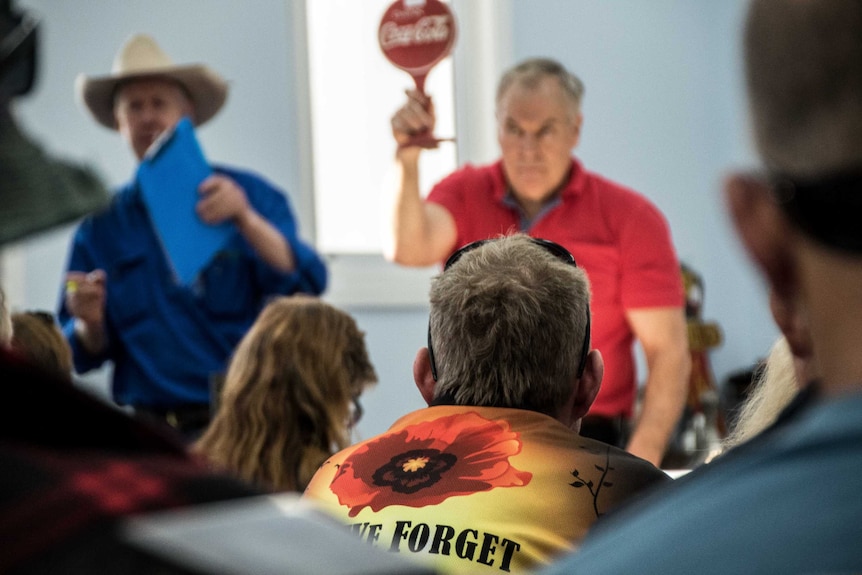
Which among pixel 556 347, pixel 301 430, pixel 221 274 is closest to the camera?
pixel 556 347

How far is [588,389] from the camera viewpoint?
67.6 inches

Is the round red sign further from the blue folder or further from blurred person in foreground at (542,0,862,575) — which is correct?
blurred person in foreground at (542,0,862,575)

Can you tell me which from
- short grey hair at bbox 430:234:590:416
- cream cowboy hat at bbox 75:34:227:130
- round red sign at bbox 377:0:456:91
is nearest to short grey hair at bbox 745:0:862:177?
short grey hair at bbox 430:234:590:416

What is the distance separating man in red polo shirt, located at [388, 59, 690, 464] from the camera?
2805 millimetres

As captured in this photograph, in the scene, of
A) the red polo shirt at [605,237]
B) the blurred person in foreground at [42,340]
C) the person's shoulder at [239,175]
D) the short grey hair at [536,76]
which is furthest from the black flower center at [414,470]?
the person's shoulder at [239,175]

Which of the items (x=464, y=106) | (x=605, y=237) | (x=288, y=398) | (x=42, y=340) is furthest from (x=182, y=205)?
(x=464, y=106)

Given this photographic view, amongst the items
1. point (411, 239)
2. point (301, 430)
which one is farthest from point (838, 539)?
point (411, 239)

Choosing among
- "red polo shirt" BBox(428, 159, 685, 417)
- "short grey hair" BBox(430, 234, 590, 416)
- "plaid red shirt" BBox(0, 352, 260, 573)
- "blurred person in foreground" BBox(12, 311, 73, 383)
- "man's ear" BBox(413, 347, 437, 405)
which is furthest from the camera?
"red polo shirt" BBox(428, 159, 685, 417)

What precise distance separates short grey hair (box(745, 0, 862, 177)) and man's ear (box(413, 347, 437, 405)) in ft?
3.80

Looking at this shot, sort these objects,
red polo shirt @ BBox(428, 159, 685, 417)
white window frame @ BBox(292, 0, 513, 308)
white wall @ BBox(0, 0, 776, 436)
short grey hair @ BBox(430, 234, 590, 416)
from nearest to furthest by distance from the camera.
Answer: short grey hair @ BBox(430, 234, 590, 416)
red polo shirt @ BBox(428, 159, 685, 417)
white wall @ BBox(0, 0, 776, 436)
white window frame @ BBox(292, 0, 513, 308)

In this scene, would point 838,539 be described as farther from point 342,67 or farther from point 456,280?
point 342,67

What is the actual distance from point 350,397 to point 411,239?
501mm

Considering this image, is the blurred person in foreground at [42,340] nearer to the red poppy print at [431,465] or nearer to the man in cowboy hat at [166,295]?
the man in cowboy hat at [166,295]

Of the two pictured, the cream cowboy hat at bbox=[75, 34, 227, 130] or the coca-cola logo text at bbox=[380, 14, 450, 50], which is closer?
the coca-cola logo text at bbox=[380, 14, 450, 50]
